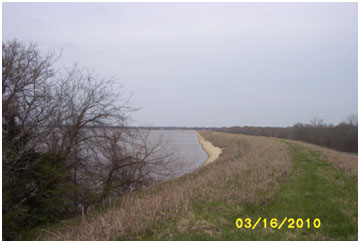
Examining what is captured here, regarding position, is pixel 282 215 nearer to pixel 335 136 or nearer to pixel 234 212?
pixel 234 212

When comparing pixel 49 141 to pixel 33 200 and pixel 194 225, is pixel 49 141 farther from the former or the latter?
pixel 194 225

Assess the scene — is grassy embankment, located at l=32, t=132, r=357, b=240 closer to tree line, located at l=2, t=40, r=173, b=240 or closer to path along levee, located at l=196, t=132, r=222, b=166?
tree line, located at l=2, t=40, r=173, b=240

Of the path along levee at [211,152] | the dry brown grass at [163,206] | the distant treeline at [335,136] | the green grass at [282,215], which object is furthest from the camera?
the distant treeline at [335,136]

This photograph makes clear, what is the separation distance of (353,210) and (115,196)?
28.6 ft

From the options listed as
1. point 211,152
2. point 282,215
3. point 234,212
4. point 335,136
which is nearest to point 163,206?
point 234,212

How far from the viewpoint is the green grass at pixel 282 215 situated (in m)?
4.68

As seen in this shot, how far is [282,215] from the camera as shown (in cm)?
570

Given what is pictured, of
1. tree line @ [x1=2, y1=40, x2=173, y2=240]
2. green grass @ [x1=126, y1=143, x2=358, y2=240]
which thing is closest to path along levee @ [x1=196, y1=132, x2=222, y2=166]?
tree line @ [x1=2, y1=40, x2=173, y2=240]

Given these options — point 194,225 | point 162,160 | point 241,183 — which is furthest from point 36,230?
point 162,160

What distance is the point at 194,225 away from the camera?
5043 mm

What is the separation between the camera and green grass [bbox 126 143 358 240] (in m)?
4.68

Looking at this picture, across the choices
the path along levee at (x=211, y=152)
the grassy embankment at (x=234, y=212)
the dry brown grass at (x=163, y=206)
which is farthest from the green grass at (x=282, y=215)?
the path along levee at (x=211, y=152)

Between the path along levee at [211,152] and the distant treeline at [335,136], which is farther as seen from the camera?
the distant treeline at [335,136]

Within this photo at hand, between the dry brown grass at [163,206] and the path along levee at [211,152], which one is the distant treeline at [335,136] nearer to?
the path along levee at [211,152]
